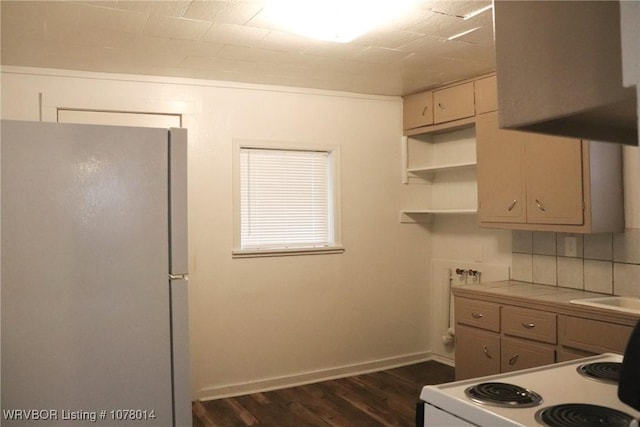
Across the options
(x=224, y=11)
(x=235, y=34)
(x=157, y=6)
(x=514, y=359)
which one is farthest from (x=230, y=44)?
(x=514, y=359)

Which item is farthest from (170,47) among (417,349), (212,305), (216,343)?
(417,349)

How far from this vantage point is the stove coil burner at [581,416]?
3.59 feet

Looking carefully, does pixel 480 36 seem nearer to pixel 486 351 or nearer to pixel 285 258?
pixel 486 351

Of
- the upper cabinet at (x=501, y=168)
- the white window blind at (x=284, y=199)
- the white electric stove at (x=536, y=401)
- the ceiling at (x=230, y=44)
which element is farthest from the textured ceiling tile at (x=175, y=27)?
the white electric stove at (x=536, y=401)

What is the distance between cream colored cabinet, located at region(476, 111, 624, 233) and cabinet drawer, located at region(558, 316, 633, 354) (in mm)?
555

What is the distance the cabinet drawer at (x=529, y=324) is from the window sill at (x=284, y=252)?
1432 mm

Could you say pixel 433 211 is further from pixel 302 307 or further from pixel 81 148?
pixel 81 148

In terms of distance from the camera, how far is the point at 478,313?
3.45 m

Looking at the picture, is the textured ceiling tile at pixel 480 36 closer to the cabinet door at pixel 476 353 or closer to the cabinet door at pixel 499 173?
the cabinet door at pixel 499 173

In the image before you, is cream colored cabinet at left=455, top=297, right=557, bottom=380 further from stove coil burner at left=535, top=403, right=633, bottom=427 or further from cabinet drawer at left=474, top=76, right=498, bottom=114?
stove coil burner at left=535, top=403, right=633, bottom=427

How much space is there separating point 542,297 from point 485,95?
1494mm

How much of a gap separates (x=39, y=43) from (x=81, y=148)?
153 centimetres

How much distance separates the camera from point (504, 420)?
1111mm

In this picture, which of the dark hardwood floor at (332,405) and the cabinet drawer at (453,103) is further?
the cabinet drawer at (453,103)
